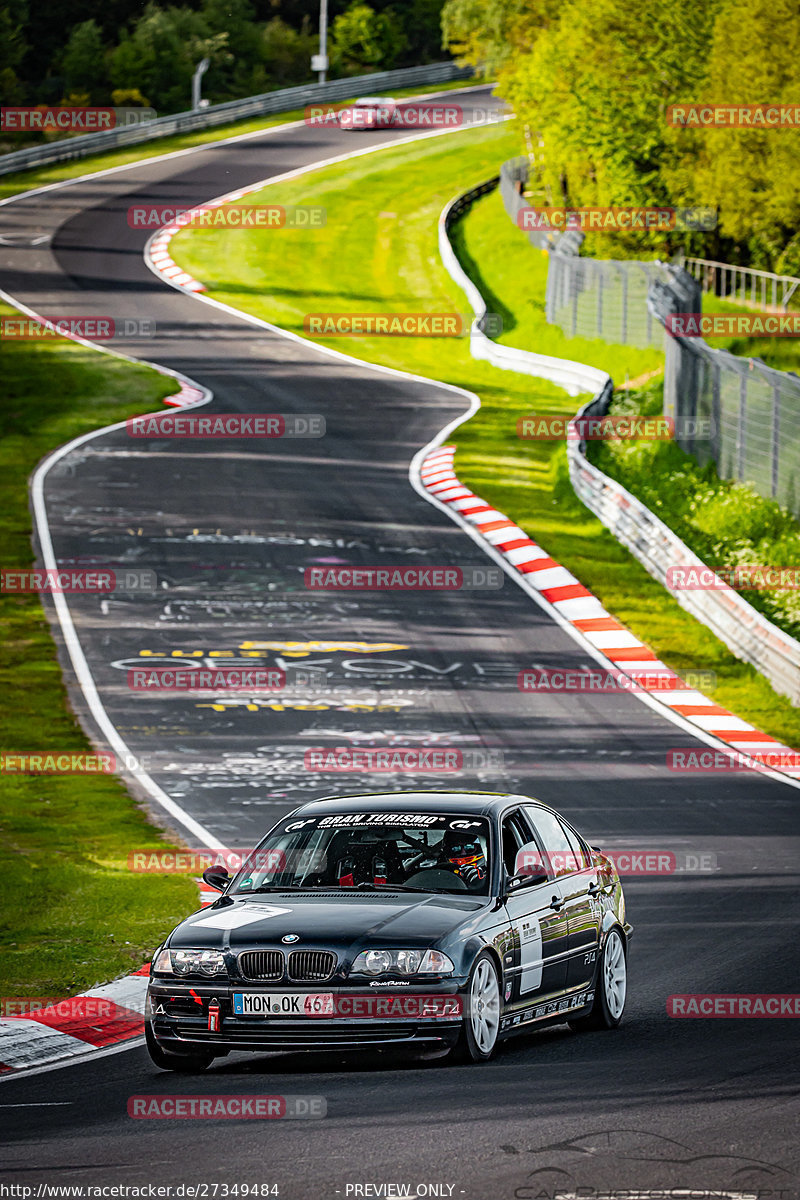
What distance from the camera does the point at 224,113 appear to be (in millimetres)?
85688

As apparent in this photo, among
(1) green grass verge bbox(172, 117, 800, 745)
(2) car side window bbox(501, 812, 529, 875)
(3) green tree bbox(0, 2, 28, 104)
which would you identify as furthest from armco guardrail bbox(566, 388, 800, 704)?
(3) green tree bbox(0, 2, 28, 104)

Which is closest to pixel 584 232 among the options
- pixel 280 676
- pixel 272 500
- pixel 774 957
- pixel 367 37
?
pixel 272 500

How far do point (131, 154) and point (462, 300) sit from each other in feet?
91.7

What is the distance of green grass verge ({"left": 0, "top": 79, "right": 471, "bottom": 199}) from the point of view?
2874 inches

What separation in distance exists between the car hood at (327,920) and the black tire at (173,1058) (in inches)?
18.2

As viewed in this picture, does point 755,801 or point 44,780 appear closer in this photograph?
point 755,801

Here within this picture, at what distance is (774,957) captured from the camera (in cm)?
1124

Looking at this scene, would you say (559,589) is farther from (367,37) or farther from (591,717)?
(367,37)

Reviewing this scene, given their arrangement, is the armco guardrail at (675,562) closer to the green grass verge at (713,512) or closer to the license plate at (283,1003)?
the green grass verge at (713,512)

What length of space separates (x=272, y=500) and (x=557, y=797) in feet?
53.6

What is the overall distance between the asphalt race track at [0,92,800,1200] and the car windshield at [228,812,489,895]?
0.99m

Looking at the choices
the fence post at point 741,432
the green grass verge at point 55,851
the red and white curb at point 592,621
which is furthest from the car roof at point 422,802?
the fence post at point 741,432

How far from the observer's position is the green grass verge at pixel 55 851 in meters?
11.9

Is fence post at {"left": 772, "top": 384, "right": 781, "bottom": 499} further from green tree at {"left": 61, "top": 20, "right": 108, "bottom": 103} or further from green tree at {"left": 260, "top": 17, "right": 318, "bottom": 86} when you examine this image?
green tree at {"left": 260, "top": 17, "right": 318, "bottom": 86}
